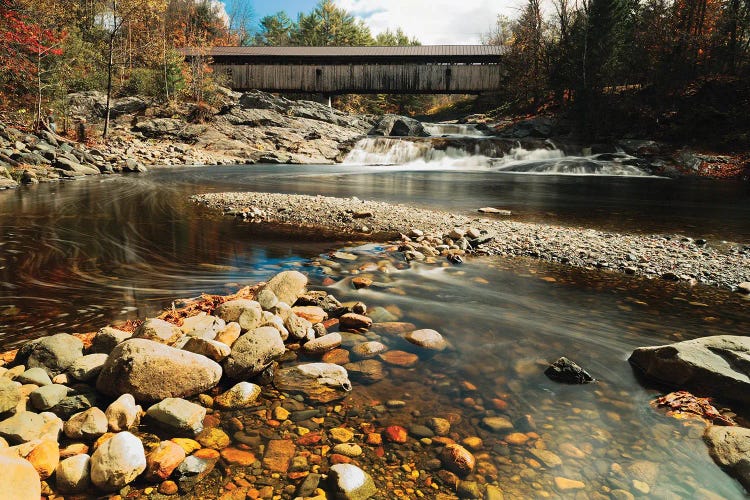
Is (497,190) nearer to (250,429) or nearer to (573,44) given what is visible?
(250,429)

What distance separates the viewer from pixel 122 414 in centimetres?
279

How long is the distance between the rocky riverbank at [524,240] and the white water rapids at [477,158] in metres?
15.5

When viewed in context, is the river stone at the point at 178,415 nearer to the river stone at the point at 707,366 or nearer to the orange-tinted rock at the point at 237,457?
the orange-tinted rock at the point at 237,457

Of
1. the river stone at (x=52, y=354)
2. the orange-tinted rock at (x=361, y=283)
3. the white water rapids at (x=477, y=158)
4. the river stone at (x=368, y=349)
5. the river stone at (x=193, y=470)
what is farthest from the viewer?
Answer: the white water rapids at (x=477, y=158)

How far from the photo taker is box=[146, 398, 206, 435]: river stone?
2834mm

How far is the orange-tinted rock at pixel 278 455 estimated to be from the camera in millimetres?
2609

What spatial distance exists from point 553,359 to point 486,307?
1332mm

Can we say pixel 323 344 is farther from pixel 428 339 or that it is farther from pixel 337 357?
pixel 428 339

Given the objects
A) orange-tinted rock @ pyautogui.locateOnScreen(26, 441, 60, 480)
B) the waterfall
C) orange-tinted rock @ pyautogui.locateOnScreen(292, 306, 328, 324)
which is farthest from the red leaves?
the waterfall

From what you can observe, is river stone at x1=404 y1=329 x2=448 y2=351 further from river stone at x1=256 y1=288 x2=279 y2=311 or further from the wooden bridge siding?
the wooden bridge siding

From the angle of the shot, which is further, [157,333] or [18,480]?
[157,333]

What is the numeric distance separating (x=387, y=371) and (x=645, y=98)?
3442 cm

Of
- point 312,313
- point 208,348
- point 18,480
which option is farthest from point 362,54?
point 18,480

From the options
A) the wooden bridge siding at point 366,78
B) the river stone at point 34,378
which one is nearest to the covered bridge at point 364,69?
the wooden bridge siding at point 366,78
